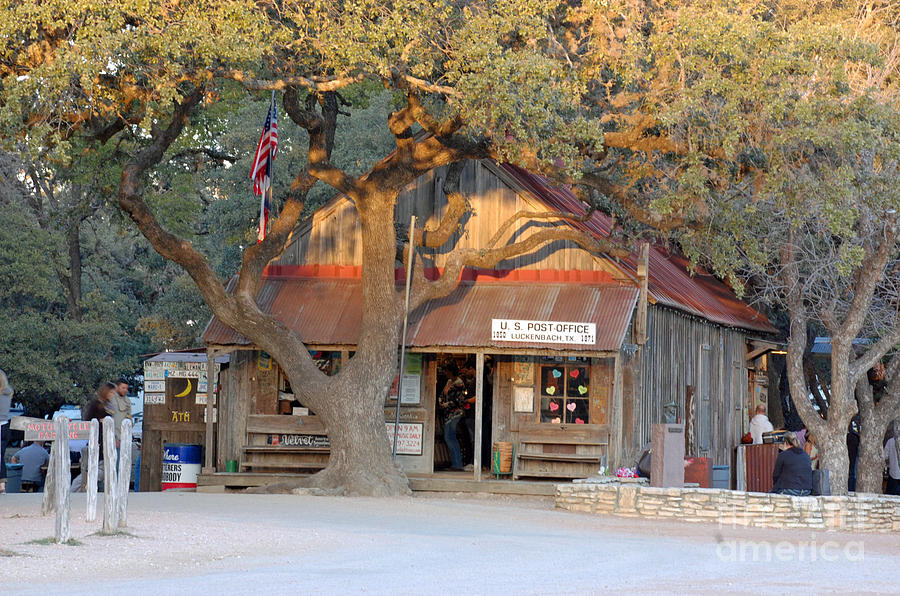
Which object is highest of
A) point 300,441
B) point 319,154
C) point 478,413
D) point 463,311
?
point 319,154

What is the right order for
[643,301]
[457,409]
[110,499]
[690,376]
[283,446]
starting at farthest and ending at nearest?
[690,376] → [457,409] → [283,446] → [643,301] → [110,499]

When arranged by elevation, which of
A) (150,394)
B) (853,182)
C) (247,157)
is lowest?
(150,394)

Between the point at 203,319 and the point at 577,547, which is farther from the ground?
the point at 203,319

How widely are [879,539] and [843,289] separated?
306 inches

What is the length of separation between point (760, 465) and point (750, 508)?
256 inches

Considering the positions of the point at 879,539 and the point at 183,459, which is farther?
the point at 183,459

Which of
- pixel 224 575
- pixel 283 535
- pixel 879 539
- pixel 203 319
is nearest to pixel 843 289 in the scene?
pixel 879 539

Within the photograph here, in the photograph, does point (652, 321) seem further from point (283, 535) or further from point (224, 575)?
point (224, 575)

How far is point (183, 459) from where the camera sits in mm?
22906

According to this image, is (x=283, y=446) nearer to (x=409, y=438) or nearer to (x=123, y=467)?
(x=409, y=438)

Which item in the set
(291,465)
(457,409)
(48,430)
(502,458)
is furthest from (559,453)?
(48,430)

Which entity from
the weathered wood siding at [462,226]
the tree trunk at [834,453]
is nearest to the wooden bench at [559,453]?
the weathered wood siding at [462,226]

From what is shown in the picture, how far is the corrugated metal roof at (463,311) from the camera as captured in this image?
69.4 ft

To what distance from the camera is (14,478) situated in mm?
23297
